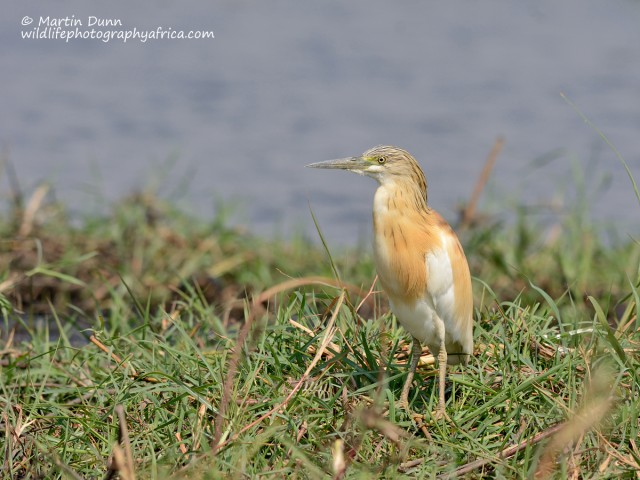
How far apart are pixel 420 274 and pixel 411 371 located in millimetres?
368

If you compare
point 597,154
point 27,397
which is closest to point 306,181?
point 597,154

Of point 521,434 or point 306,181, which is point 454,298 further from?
point 306,181

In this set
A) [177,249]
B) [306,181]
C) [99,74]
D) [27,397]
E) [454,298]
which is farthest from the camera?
[99,74]

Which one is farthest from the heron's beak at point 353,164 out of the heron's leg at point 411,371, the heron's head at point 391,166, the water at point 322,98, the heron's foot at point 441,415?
the water at point 322,98

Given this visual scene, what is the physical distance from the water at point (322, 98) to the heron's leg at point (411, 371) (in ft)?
15.0

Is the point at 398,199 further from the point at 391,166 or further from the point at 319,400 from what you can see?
the point at 319,400

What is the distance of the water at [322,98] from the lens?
10680 mm

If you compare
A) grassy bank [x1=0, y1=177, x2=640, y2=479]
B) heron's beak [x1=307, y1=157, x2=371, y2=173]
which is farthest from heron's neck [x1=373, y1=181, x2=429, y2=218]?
grassy bank [x1=0, y1=177, x2=640, y2=479]

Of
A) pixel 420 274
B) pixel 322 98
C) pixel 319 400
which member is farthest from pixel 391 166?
pixel 322 98

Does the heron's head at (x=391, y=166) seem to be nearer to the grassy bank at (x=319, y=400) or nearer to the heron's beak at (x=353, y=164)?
the heron's beak at (x=353, y=164)

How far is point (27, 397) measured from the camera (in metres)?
4.21

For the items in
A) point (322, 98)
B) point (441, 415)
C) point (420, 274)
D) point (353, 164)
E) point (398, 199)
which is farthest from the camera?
point (322, 98)

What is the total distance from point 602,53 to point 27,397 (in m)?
11.1

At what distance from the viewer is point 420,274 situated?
154 inches
